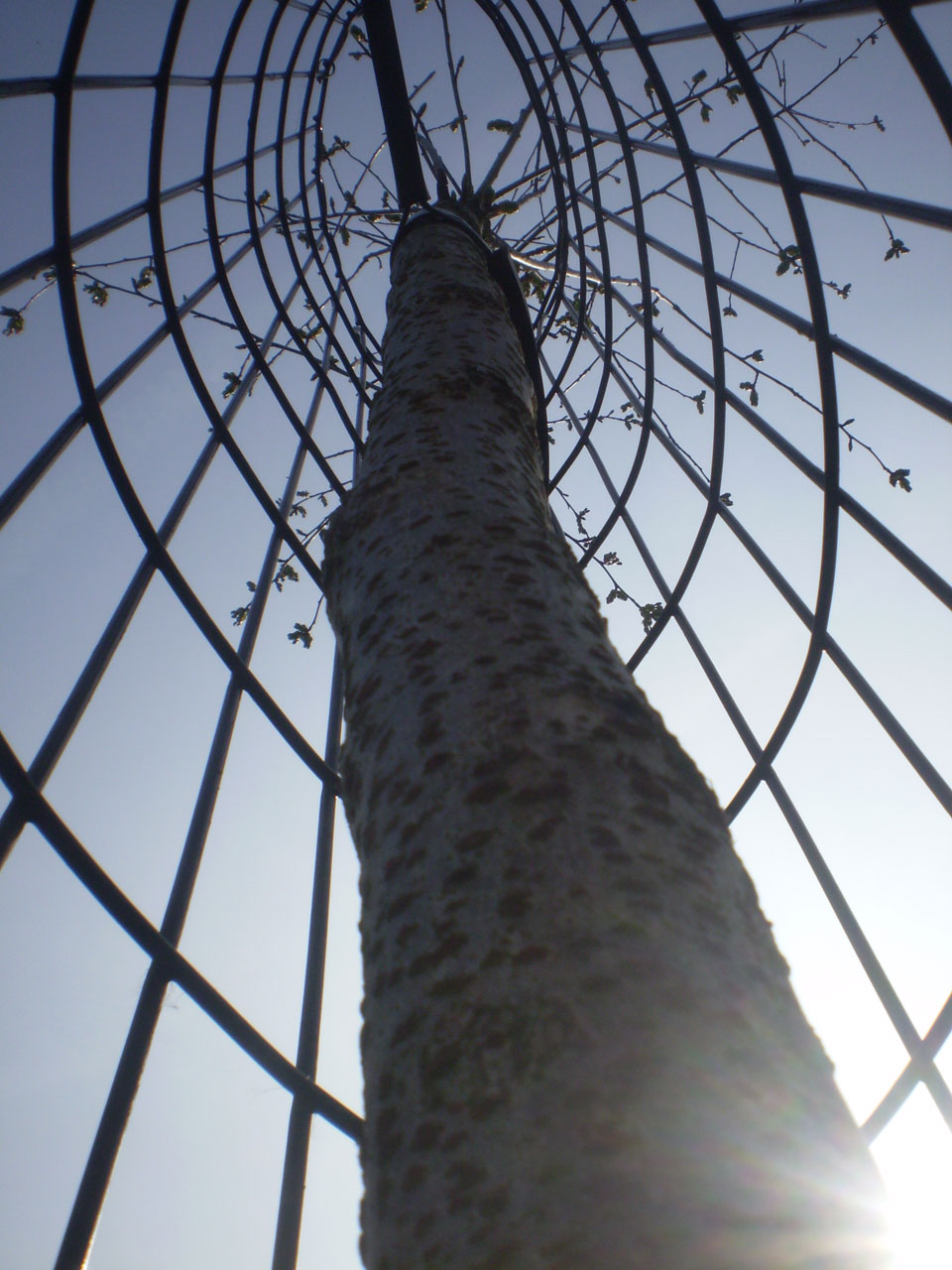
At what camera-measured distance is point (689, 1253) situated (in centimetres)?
60

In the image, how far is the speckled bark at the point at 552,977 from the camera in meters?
0.65

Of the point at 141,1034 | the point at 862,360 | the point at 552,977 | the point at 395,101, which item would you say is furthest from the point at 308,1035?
the point at 395,101

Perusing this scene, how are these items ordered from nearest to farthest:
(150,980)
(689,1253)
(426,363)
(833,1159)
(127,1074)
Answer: (689,1253) → (833,1159) → (127,1074) → (150,980) → (426,363)

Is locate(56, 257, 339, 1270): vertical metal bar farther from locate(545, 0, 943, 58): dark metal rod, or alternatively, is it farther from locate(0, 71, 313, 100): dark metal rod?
locate(545, 0, 943, 58): dark metal rod

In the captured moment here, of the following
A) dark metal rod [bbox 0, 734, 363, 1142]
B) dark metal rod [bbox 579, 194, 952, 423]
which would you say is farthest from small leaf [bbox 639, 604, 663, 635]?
dark metal rod [bbox 0, 734, 363, 1142]

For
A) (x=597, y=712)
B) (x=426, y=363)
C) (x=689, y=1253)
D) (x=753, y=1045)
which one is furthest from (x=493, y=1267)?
(x=426, y=363)

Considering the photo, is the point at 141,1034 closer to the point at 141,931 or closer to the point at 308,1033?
the point at 141,931

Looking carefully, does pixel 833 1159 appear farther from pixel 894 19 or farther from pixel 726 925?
pixel 894 19

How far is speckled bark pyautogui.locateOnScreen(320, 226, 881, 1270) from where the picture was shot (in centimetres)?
65

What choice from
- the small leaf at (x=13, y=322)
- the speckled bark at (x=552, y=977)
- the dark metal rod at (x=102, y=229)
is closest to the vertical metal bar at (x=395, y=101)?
the dark metal rod at (x=102, y=229)

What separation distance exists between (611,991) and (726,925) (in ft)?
0.66

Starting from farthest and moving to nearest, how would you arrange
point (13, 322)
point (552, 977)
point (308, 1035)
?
point (13, 322)
point (308, 1035)
point (552, 977)

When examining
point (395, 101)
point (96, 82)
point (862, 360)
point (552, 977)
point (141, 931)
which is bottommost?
point (552, 977)

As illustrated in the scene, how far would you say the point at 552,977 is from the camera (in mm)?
788
